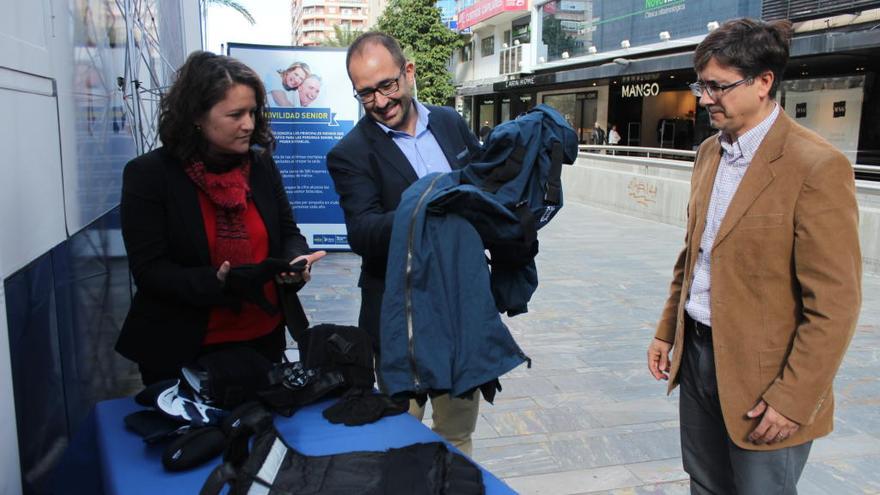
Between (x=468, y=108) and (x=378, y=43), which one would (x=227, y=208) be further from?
(x=468, y=108)

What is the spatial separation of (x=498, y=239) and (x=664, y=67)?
18.8 metres

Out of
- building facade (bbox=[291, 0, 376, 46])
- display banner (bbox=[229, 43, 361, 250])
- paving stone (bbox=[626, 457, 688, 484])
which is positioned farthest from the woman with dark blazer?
building facade (bbox=[291, 0, 376, 46])

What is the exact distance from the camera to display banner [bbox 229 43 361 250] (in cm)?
775

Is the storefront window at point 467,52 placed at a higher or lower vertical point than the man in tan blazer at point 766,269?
higher

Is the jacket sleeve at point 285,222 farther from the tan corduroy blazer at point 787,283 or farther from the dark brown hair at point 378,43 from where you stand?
the tan corduroy blazer at point 787,283

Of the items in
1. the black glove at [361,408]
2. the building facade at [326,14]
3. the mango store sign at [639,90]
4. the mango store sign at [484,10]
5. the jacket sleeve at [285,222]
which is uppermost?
the building facade at [326,14]

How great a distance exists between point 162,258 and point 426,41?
125 ft

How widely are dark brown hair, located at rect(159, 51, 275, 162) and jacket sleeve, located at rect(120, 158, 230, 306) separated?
0.11m

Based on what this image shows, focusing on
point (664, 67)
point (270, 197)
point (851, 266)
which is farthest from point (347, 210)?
point (664, 67)

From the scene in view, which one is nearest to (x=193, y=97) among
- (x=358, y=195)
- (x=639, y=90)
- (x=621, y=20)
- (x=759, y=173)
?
(x=358, y=195)

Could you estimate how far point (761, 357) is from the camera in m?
1.95

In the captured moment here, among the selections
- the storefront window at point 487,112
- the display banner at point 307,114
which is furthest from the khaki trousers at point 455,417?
the storefront window at point 487,112

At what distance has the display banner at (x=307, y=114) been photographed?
7750 mm

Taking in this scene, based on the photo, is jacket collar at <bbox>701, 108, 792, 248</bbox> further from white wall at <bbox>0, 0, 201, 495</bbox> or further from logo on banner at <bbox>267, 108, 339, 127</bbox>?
logo on banner at <bbox>267, 108, 339, 127</bbox>
